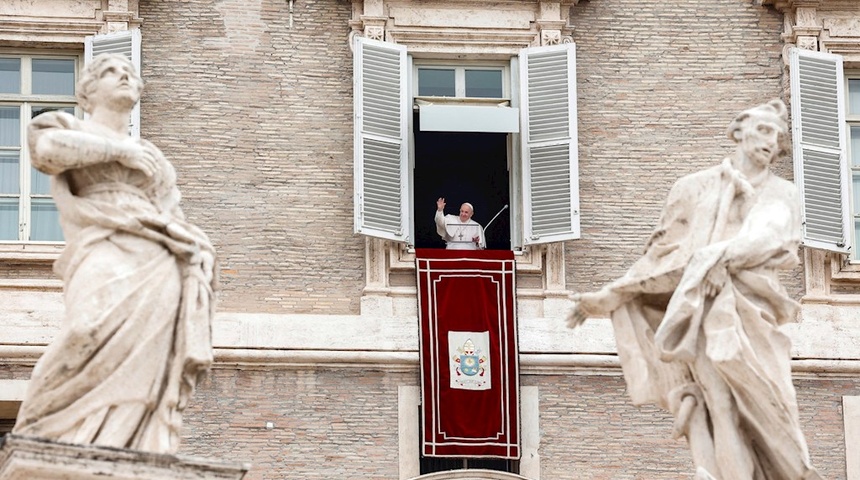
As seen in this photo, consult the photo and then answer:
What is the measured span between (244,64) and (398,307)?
2551mm

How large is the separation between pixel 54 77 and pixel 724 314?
11.3 metres

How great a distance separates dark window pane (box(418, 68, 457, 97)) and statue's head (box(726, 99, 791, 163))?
9.84 m

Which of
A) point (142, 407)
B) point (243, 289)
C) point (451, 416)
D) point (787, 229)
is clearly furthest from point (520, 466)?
point (142, 407)

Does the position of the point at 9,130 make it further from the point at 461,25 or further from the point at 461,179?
the point at 461,179

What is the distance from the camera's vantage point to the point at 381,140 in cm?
2814

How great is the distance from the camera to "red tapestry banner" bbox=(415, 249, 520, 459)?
27.4 metres

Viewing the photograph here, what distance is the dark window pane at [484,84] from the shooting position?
1128 inches

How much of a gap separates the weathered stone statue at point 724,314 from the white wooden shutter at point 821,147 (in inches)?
368

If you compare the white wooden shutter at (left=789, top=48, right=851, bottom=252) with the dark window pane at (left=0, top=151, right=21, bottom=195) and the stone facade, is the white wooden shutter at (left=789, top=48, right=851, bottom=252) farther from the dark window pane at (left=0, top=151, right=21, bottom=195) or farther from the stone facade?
the dark window pane at (left=0, top=151, right=21, bottom=195)

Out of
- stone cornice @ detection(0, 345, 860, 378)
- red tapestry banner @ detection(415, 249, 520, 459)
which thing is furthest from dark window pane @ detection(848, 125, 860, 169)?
red tapestry banner @ detection(415, 249, 520, 459)

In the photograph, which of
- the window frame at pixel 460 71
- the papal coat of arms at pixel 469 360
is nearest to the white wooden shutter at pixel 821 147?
the window frame at pixel 460 71

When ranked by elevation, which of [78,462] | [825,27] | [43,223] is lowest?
[78,462]

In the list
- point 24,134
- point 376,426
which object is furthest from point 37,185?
point 376,426

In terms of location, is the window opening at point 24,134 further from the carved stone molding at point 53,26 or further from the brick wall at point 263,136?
the brick wall at point 263,136
